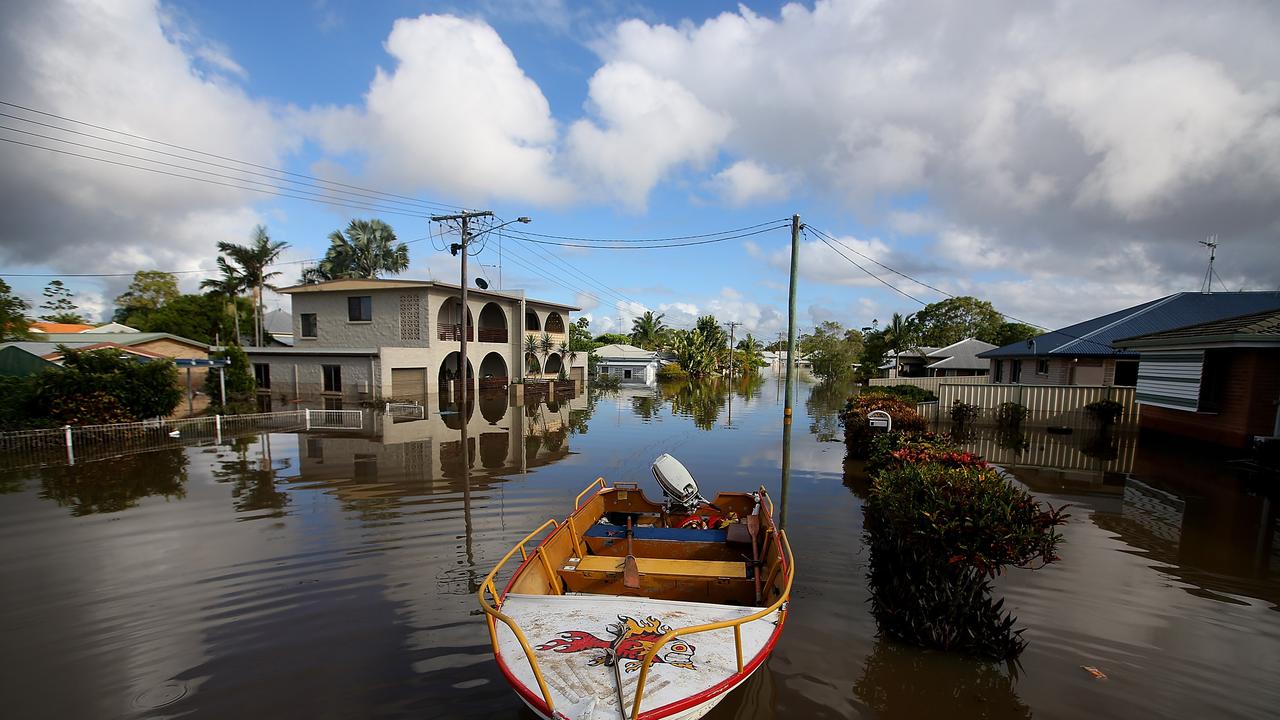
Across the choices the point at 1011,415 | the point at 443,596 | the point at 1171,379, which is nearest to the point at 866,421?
the point at 1011,415

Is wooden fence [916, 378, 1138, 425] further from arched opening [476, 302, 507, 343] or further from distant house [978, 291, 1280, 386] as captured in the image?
arched opening [476, 302, 507, 343]

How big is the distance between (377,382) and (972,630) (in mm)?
27706

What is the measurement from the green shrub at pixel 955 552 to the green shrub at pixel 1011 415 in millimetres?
16968

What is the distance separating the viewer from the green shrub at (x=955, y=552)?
4621mm

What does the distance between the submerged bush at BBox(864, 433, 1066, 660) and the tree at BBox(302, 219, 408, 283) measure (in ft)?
174

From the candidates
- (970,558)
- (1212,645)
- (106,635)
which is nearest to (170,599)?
(106,635)

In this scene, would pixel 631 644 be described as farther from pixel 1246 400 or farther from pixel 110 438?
pixel 110 438

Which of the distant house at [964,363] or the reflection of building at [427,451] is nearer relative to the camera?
the reflection of building at [427,451]

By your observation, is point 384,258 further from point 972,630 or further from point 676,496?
point 972,630

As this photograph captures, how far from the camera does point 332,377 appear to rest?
2836 centimetres

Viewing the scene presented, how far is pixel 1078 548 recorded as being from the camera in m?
7.89

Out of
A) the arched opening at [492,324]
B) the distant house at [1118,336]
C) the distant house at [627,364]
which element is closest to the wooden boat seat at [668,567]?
the distant house at [1118,336]

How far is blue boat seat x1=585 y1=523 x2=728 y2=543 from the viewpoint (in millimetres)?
6871

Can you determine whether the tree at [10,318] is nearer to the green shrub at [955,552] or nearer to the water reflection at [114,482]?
the water reflection at [114,482]
